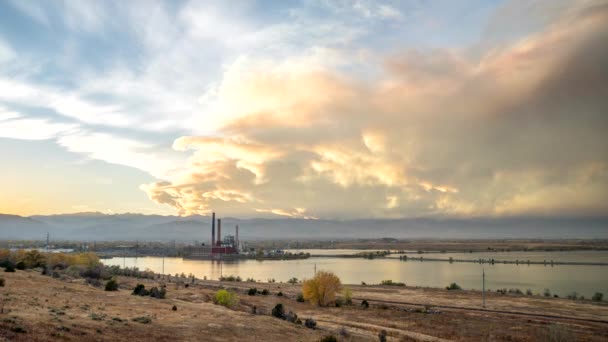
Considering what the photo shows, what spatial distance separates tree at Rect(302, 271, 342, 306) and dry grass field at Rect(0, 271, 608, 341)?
1403 mm

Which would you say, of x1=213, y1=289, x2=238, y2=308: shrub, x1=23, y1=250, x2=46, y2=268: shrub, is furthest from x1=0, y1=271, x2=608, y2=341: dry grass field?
x1=23, y1=250, x2=46, y2=268: shrub

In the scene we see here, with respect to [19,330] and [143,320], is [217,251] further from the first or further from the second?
[19,330]

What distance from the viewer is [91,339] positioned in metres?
18.8

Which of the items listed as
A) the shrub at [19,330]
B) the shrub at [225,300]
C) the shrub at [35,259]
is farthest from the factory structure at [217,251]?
the shrub at [19,330]

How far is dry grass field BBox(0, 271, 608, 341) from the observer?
21359 millimetres

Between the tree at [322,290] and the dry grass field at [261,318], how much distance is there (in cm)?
140

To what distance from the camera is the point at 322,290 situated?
167 ft

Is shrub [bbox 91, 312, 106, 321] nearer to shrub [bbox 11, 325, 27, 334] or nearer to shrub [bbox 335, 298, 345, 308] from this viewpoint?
shrub [bbox 11, 325, 27, 334]

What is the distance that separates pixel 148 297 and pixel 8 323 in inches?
863

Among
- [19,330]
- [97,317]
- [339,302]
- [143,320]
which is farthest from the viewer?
[339,302]

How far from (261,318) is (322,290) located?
19.1m

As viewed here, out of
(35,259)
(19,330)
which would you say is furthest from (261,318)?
(35,259)

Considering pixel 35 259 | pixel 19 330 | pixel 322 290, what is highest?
pixel 19 330

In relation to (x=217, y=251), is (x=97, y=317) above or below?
above
